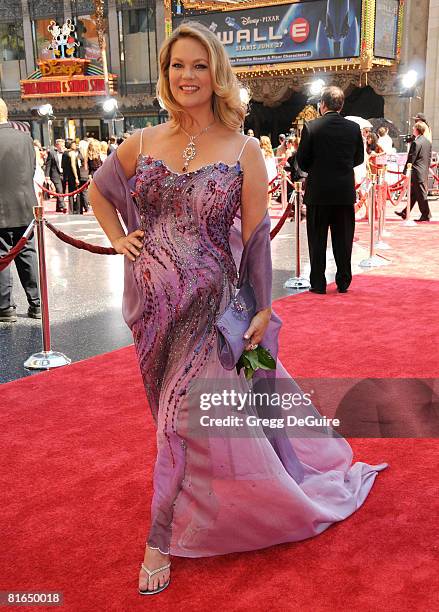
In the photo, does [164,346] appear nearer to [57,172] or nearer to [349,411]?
[349,411]

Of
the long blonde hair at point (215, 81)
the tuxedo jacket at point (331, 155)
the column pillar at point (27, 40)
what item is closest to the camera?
the long blonde hair at point (215, 81)

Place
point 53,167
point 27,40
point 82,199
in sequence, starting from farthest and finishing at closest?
point 27,40
point 53,167
point 82,199

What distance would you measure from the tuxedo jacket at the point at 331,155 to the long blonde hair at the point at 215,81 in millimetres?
4261

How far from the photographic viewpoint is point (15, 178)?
605 centimetres

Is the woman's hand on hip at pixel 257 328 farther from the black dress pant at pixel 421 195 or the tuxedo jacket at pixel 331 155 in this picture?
the black dress pant at pixel 421 195

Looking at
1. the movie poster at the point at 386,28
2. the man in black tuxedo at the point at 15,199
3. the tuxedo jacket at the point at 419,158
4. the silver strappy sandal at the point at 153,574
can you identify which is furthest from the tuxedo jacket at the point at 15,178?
the movie poster at the point at 386,28

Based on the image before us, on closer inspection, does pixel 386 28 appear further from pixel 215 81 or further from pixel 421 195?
pixel 215 81

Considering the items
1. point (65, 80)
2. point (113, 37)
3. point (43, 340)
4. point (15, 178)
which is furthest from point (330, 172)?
point (65, 80)

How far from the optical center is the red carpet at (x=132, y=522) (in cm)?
228

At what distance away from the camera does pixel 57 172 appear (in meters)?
16.3

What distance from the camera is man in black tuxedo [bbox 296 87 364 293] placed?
6.52 meters

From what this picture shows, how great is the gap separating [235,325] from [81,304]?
181 inches

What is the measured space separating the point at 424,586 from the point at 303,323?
3581 millimetres

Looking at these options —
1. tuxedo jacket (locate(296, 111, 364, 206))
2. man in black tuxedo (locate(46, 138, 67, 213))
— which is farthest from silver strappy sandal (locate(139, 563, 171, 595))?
man in black tuxedo (locate(46, 138, 67, 213))
